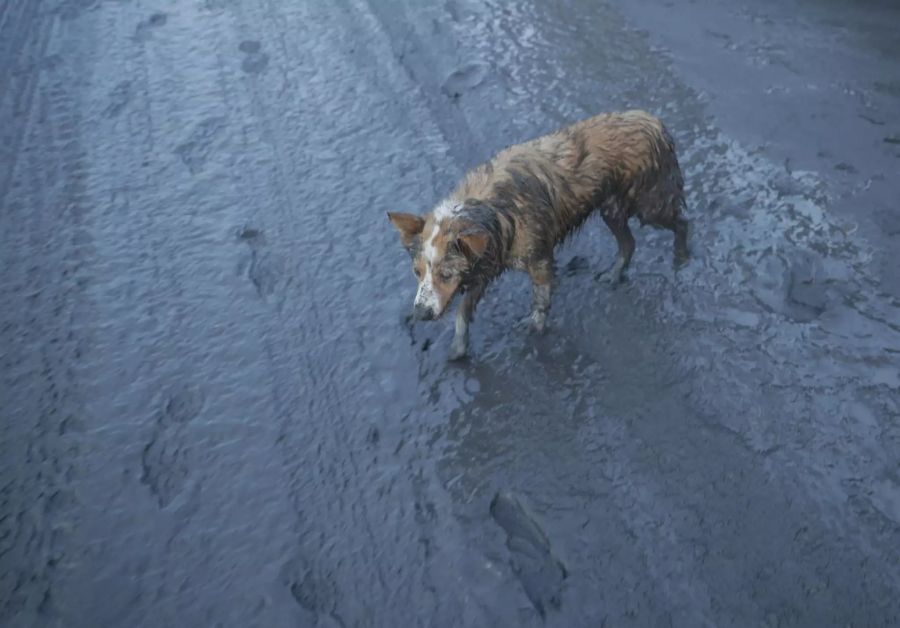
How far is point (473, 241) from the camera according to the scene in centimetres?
448

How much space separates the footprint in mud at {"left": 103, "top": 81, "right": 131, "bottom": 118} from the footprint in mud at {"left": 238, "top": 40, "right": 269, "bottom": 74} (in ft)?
3.44

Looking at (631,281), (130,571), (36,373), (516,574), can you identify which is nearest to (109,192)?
(36,373)

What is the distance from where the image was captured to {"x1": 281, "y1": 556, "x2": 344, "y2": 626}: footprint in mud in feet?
12.8

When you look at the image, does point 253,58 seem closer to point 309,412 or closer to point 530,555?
point 309,412

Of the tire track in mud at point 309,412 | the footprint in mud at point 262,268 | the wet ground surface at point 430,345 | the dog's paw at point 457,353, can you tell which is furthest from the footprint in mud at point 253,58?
the dog's paw at point 457,353

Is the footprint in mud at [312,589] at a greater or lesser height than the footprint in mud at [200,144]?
greater

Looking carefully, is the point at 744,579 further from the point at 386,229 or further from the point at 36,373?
the point at 36,373

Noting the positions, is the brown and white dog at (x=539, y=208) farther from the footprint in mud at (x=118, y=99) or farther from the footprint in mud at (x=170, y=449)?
the footprint in mud at (x=118, y=99)

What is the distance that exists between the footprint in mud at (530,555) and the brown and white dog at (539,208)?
112 centimetres

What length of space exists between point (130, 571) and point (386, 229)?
2.91 m

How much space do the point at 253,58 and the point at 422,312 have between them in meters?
A: 4.41

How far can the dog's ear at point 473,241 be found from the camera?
4477 millimetres

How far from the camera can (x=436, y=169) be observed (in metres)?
6.53

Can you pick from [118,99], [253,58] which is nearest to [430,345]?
[253,58]
